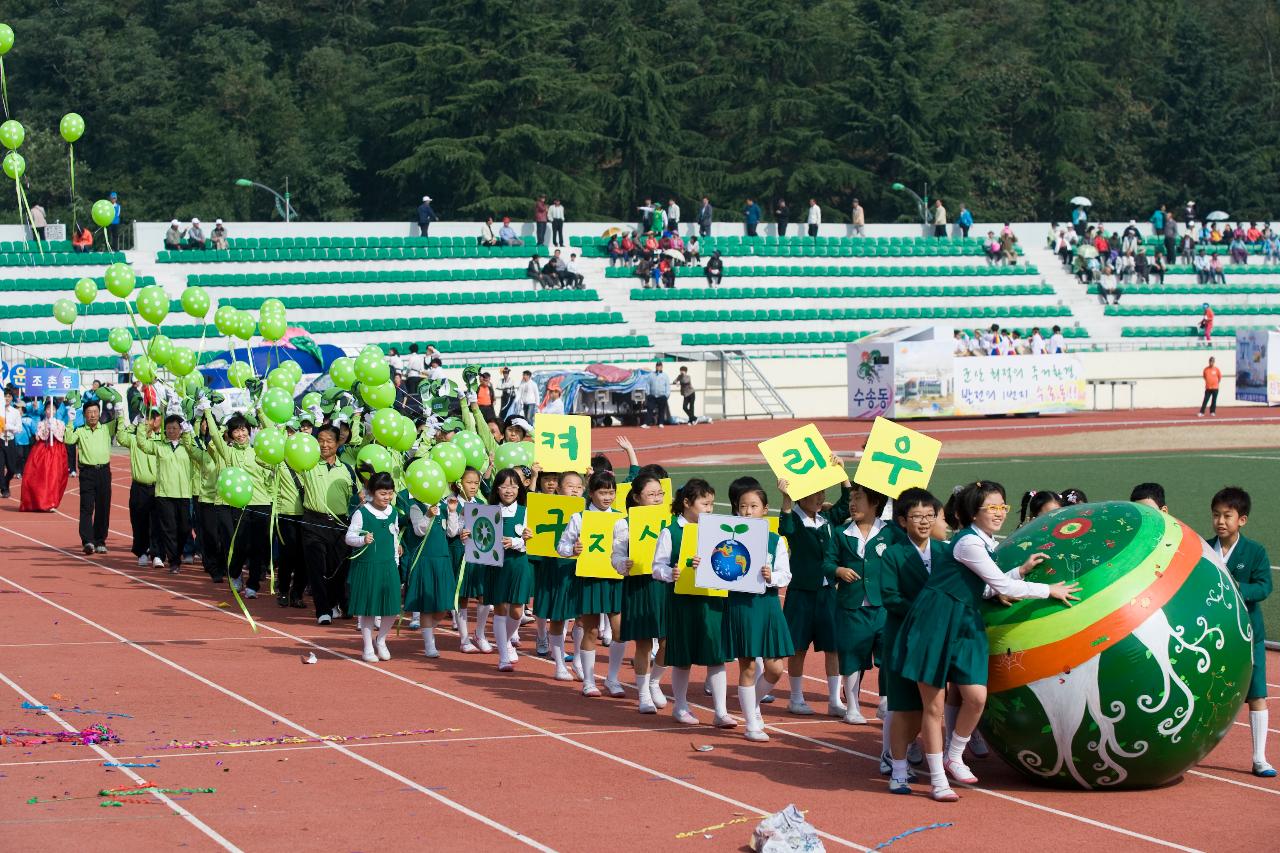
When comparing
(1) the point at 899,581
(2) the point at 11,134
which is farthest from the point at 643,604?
(2) the point at 11,134

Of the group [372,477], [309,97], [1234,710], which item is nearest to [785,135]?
[309,97]

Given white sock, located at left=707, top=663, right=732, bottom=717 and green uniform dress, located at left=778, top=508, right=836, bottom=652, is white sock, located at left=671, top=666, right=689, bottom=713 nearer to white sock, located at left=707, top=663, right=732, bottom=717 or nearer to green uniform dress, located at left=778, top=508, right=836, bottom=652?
white sock, located at left=707, top=663, right=732, bottom=717

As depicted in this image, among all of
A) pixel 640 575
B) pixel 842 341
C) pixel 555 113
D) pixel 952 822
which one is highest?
pixel 555 113

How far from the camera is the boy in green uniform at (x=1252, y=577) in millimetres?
9320

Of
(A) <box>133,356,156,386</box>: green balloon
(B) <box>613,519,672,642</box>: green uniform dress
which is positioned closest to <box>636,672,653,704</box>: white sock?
(B) <box>613,519,672,642</box>: green uniform dress

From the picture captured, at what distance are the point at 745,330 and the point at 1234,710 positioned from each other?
124ft

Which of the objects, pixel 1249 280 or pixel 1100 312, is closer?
pixel 1100 312

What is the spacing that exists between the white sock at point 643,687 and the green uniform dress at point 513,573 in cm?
179

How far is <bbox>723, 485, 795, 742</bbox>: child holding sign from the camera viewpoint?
33.5 ft

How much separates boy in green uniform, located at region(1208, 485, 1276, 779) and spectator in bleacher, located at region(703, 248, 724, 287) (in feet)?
123

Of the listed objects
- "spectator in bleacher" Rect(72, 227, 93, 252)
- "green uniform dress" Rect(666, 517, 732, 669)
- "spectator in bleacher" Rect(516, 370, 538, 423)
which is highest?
"spectator in bleacher" Rect(72, 227, 93, 252)

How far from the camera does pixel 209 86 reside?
6544 cm

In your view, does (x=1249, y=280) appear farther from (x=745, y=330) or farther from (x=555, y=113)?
(x=555, y=113)

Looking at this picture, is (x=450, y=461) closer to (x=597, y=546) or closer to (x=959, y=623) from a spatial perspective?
(x=597, y=546)
